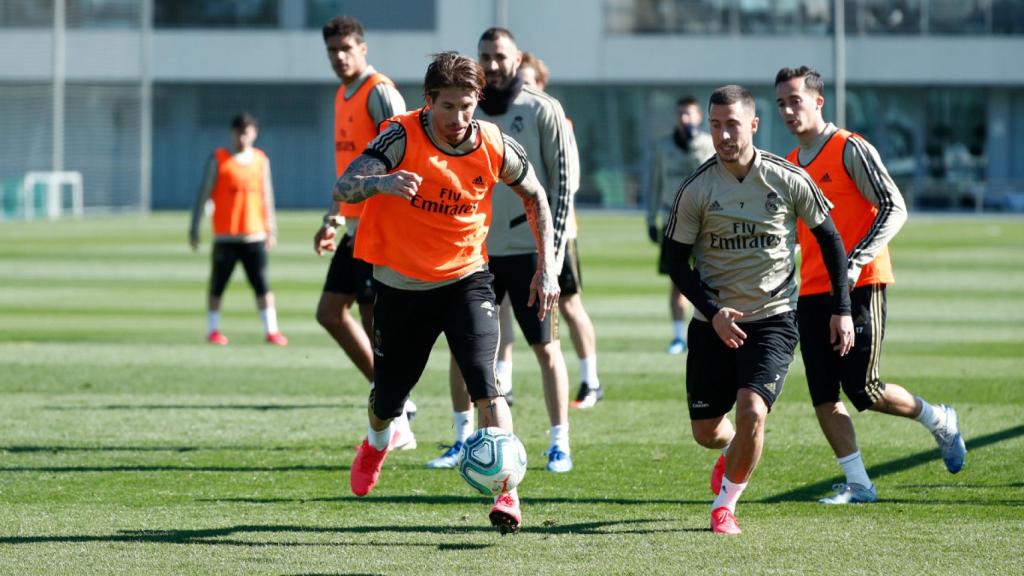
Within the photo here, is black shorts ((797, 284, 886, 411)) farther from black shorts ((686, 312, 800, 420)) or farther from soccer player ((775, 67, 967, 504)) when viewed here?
black shorts ((686, 312, 800, 420))

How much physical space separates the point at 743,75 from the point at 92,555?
4541cm

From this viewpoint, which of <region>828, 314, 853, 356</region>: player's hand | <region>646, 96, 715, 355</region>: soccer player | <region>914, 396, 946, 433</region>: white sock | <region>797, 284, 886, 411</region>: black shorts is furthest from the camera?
<region>646, 96, 715, 355</region>: soccer player

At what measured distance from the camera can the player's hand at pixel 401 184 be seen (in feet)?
20.0

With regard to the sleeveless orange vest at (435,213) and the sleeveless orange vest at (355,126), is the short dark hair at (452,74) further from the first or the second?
the sleeveless orange vest at (355,126)

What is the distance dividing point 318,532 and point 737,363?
203 centimetres

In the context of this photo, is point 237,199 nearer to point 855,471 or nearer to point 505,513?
point 855,471

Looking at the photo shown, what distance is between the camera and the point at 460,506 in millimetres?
7273

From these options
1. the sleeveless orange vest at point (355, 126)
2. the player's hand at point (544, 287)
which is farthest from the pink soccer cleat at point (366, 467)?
the sleeveless orange vest at point (355, 126)

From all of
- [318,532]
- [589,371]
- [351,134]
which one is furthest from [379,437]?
[589,371]

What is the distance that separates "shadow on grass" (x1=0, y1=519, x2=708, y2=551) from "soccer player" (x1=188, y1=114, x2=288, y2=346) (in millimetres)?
8159

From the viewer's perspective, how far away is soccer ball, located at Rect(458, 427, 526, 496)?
6.25 meters

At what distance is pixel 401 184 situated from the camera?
241 inches

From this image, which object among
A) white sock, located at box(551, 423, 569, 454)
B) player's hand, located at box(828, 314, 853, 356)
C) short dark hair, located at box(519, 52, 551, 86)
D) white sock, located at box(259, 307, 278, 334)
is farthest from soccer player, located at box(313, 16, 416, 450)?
white sock, located at box(259, 307, 278, 334)

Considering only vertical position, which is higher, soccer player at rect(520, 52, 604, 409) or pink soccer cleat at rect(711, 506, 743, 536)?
soccer player at rect(520, 52, 604, 409)
